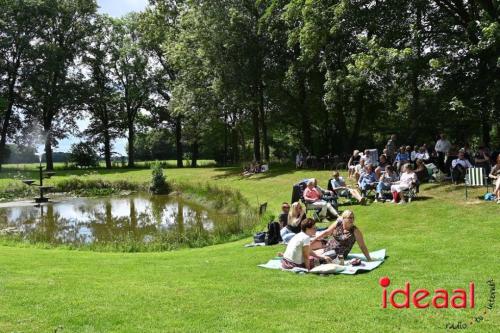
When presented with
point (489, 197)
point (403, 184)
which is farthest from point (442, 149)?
point (489, 197)

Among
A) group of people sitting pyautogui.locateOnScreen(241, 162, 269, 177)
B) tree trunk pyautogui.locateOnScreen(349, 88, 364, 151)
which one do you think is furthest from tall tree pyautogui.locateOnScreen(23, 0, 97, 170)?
tree trunk pyautogui.locateOnScreen(349, 88, 364, 151)

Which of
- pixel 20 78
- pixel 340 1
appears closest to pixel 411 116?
pixel 340 1

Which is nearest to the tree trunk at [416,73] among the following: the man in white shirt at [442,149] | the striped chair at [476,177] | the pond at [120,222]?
the man in white shirt at [442,149]

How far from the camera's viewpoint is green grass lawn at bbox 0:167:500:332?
17.9 ft

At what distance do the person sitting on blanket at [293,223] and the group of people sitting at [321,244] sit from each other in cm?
206

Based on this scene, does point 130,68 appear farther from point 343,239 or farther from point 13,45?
point 343,239

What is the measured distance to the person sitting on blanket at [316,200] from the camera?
550 inches

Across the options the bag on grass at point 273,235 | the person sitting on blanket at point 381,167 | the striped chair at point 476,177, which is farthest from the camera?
the person sitting on blanket at point 381,167

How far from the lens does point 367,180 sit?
1650cm

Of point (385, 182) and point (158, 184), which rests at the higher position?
point (385, 182)

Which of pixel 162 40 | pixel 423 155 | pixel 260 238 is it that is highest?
pixel 162 40

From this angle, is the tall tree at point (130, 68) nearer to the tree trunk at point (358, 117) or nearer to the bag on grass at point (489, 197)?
the tree trunk at point (358, 117)

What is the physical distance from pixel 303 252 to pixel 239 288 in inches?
62.9

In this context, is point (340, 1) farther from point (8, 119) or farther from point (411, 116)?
point (8, 119)
